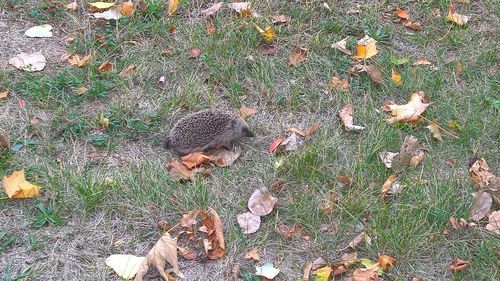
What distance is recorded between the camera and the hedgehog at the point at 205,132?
3.72 meters

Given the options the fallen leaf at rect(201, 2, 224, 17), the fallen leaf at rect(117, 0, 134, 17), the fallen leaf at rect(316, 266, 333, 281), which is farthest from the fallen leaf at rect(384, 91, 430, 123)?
the fallen leaf at rect(117, 0, 134, 17)

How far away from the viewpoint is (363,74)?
4.44m

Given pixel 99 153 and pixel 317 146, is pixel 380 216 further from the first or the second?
pixel 99 153

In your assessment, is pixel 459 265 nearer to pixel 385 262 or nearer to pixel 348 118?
pixel 385 262

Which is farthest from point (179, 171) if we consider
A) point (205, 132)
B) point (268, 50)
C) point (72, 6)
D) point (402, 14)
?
point (402, 14)

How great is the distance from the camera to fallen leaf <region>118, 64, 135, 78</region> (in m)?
4.28

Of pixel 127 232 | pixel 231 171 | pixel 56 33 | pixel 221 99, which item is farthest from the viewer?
pixel 56 33

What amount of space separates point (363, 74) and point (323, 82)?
0.30 meters

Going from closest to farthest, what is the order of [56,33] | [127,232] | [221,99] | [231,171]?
[127,232], [231,171], [221,99], [56,33]

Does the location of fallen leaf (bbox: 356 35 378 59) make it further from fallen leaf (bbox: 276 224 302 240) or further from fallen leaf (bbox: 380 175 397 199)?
fallen leaf (bbox: 276 224 302 240)

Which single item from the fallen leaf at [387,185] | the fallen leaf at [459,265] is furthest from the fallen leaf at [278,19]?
the fallen leaf at [459,265]

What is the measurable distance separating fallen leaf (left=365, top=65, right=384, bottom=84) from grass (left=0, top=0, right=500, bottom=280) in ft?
0.26

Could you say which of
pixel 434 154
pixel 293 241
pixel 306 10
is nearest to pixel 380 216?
pixel 293 241

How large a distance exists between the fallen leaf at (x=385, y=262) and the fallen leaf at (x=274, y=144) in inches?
40.3
